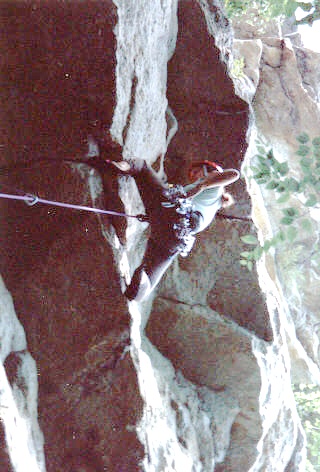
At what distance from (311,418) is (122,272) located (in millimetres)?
10900

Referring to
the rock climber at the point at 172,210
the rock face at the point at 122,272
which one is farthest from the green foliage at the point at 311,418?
the rock climber at the point at 172,210

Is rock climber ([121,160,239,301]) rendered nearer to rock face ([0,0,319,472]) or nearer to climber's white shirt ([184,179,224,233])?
climber's white shirt ([184,179,224,233])

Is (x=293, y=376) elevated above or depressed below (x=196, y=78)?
below

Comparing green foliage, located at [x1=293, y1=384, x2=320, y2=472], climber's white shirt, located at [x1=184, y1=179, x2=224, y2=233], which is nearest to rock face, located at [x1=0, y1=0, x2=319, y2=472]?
climber's white shirt, located at [x1=184, y1=179, x2=224, y2=233]

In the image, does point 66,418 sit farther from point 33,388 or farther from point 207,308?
point 207,308

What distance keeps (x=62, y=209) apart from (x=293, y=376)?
24.6 feet

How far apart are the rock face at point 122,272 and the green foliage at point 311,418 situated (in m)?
5.63

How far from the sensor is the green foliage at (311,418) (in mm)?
11375

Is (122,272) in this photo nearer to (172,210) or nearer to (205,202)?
(172,210)

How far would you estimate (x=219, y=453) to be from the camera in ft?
18.6

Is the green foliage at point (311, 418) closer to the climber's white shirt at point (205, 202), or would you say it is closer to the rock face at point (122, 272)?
the rock face at point (122, 272)

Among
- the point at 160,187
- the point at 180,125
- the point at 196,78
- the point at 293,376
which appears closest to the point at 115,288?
the point at 160,187

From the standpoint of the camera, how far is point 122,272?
14.4ft

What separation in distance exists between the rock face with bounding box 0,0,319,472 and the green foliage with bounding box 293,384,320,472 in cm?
563
